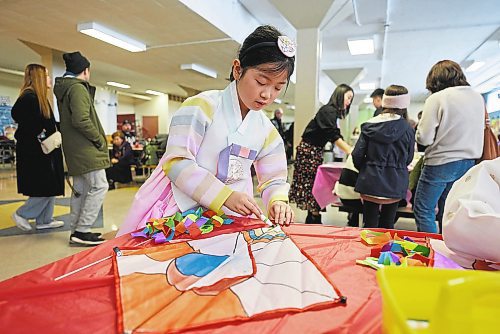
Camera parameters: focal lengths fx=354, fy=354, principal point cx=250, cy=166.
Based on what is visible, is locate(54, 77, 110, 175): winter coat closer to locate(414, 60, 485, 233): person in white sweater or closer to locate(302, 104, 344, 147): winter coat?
locate(302, 104, 344, 147): winter coat

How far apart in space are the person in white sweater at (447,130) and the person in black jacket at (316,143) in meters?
0.70

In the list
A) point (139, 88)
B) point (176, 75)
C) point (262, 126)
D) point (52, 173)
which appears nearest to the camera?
point (262, 126)

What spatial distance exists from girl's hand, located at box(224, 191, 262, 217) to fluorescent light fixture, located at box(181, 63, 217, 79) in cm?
660

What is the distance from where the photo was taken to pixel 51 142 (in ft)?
9.07

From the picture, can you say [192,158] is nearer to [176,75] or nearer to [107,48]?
[107,48]

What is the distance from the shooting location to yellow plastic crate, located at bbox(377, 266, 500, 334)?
1.11 ft

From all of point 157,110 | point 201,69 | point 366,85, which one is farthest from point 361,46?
point 157,110

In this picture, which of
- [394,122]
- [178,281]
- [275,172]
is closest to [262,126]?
[275,172]

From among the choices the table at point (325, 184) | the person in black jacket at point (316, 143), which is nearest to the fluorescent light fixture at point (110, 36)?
the person in black jacket at point (316, 143)

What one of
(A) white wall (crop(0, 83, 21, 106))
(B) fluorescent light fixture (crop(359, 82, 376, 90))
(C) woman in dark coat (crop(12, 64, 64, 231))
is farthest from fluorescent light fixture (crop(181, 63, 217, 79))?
(A) white wall (crop(0, 83, 21, 106))

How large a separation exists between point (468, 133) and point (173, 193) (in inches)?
75.1

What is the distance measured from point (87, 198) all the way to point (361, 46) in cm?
568

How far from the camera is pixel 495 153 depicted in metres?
2.25

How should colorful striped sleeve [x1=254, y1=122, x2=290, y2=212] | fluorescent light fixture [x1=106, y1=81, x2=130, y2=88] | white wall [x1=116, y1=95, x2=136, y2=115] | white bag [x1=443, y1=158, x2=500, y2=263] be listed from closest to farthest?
1. white bag [x1=443, y1=158, x2=500, y2=263]
2. colorful striped sleeve [x1=254, y1=122, x2=290, y2=212]
3. fluorescent light fixture [x1=106, y1=81, x2=130, y2=88]
4. white wall [x1=116, y1=95, x2=136, y2=115]
